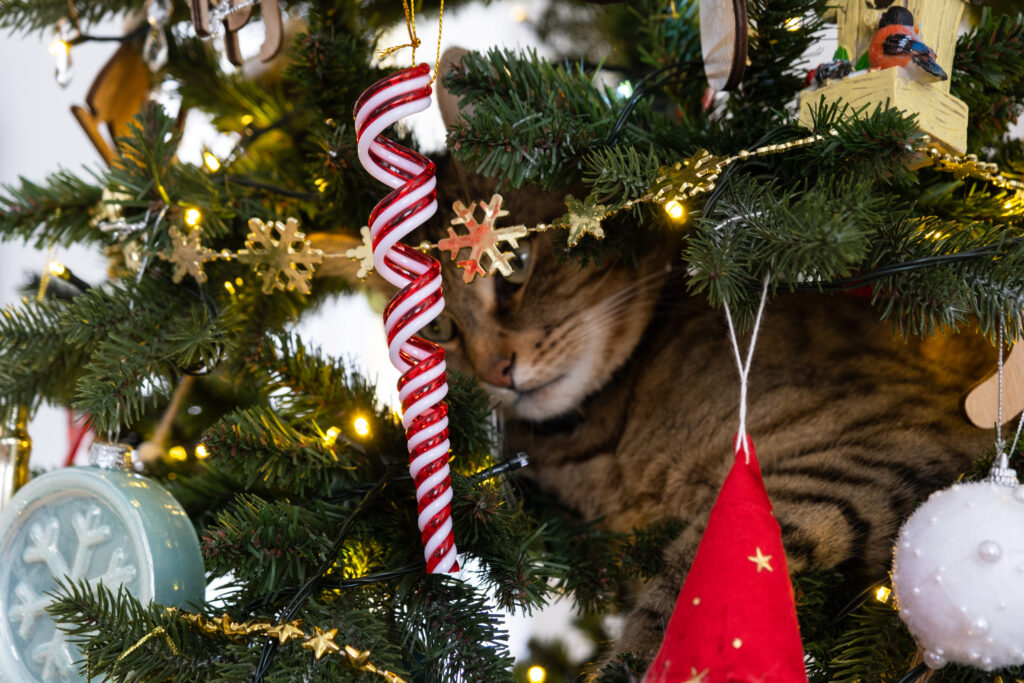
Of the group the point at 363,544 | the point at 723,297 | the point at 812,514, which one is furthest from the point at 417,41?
the point at 812,514

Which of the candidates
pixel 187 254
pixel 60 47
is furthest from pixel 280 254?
pixel 60 47

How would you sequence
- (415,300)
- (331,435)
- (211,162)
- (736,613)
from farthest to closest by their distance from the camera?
(211,162)
(331,435)
(415,300)
(736,613)

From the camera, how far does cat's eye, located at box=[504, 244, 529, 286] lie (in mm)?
829

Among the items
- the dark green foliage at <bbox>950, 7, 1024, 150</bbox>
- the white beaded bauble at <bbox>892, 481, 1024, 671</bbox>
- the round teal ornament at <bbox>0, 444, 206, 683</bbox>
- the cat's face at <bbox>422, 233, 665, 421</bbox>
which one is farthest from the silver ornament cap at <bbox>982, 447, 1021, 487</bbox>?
the round teal ornament at <bbox>0, 444, 206, 683</bbox>

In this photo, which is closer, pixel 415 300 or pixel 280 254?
pixel 415 300

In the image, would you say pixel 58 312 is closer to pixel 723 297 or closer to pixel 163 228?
pixel 163 228

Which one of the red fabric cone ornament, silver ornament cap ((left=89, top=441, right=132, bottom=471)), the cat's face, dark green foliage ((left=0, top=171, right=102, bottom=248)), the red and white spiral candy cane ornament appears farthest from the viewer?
the cat's face

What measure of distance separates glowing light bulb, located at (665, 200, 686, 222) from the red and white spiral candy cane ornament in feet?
0.52

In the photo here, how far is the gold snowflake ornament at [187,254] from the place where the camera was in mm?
658

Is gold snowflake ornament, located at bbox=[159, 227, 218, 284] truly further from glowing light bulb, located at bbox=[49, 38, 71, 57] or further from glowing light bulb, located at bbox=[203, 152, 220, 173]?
glowing light bulb, located at bbox=[49, 38, 71, 57]

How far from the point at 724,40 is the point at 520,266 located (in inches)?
14.6

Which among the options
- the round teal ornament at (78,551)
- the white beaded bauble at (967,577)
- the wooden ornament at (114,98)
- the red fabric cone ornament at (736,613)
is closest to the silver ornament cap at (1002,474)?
the white beaded bauble at (967,577)

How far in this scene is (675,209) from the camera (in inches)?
20.6

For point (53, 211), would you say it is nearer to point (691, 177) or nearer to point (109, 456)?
point (109, 456)
